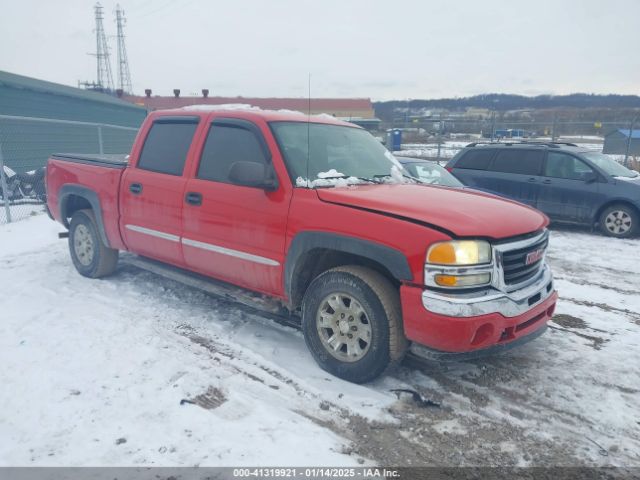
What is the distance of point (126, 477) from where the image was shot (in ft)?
7.98

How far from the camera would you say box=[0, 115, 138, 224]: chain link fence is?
9727mm

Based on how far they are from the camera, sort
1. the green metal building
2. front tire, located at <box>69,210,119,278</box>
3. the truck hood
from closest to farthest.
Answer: the truck hood, front tire, located at <box>69,210,119,278</box>, the green metal building

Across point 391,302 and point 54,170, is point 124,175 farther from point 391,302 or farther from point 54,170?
point 391,302

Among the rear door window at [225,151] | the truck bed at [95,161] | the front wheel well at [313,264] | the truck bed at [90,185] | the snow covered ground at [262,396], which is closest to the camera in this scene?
the snow covered ground at [262,396]

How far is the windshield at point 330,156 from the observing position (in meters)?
3.81

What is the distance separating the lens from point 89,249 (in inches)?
221

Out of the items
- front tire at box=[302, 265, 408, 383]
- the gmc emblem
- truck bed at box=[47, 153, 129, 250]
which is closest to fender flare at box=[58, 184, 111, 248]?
truck bed at box=[47, 153, 129, 250]

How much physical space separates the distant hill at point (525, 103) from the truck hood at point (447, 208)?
21.5 meters

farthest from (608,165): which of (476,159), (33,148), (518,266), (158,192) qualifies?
(33,148)

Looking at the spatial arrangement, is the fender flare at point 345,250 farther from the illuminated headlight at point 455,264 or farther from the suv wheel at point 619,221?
the suv wheel at point 619,221

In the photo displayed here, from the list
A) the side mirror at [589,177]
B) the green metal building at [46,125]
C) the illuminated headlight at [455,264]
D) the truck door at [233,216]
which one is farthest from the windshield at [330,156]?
the green metal building at [46,125]

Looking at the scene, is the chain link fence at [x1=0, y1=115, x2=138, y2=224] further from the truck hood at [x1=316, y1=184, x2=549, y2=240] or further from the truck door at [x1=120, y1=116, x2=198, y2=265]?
the truck hood at [x1=316, y1=184, x2=549, y2=240]

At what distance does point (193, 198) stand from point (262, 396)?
1970 mm

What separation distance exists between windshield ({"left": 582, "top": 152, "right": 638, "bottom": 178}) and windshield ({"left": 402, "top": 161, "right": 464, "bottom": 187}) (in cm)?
302
